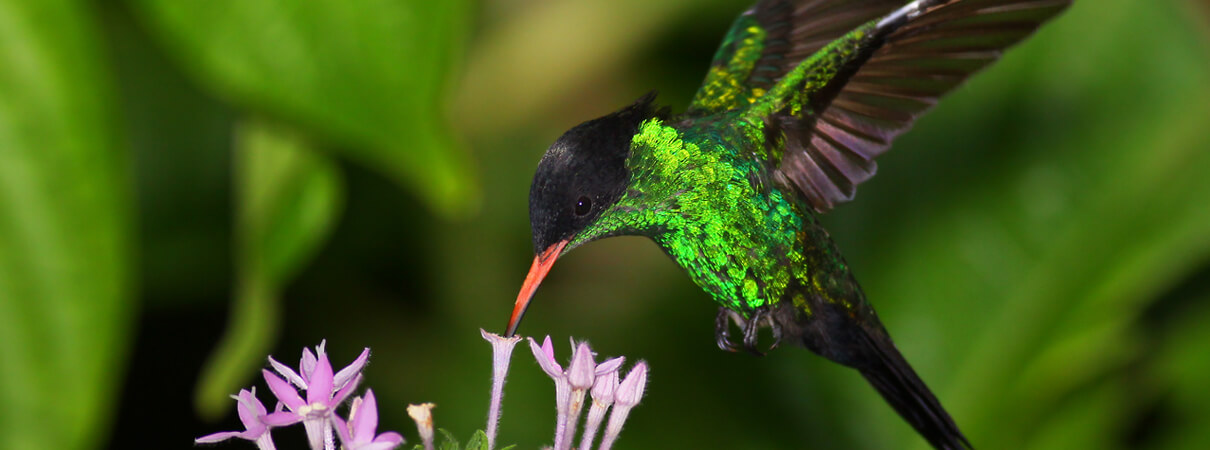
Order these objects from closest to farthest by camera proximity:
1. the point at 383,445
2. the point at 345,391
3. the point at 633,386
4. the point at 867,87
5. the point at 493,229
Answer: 1. the point at 383,445
2. the point at 345,391
3. the point at 633,386
4. the point at 867,87
5. the point at 493,229

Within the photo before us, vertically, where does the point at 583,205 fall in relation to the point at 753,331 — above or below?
above

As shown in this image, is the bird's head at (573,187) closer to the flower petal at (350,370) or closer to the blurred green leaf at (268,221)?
the flower petal at (350,370)

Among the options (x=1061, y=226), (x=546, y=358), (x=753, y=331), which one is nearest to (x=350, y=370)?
(x=546, y=358)

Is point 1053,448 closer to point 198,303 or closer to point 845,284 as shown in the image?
point 845,284

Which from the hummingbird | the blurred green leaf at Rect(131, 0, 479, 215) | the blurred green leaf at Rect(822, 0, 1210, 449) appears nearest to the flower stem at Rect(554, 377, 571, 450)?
the hummingbird

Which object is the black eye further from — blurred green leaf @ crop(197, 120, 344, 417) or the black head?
blurred green leaf @ crop(197, 120, 344, 417)

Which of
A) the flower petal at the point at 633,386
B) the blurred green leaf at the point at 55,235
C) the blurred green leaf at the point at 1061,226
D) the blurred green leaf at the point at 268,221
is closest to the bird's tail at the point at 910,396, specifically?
the flower petal at the point at 633,386

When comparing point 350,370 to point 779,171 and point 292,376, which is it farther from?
point 779,171
